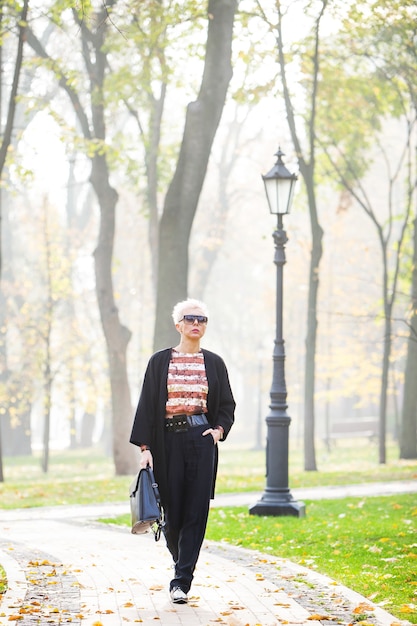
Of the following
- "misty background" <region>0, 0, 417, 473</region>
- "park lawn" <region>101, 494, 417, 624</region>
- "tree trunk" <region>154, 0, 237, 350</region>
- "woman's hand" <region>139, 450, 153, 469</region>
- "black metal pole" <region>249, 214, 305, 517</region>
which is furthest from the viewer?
"misty background" <region>0, 0, 417, 473</region>

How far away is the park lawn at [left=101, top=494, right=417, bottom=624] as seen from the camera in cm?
828

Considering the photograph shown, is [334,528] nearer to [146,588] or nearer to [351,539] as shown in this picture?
[351,539]

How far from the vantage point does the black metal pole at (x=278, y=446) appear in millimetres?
13320

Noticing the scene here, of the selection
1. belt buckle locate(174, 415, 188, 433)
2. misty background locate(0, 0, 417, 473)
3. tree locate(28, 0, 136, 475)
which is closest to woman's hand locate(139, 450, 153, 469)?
belt buckle locate(174, 415, 188, 433)

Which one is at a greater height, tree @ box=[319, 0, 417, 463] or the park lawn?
tree @ box=[319, 0, 417, 463]

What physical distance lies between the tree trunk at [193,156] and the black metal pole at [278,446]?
447 cm

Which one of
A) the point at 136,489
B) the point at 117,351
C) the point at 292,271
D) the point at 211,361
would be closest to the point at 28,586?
the point at 136,489

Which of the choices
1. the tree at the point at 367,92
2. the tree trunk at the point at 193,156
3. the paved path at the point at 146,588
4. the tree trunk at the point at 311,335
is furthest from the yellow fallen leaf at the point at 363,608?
the tree at the point at 367,92

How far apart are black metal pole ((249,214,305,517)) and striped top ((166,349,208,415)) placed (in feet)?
18.7

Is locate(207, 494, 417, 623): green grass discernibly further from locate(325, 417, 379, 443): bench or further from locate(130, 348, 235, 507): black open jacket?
locate(325, 417, 379, 443): bench

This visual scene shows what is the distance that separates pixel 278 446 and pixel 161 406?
6.07 m

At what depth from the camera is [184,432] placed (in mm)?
7777

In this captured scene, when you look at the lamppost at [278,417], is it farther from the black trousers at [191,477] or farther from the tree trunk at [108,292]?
the tree trunk at [108,292]

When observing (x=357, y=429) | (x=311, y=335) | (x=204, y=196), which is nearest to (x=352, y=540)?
(x=311, y=335)
